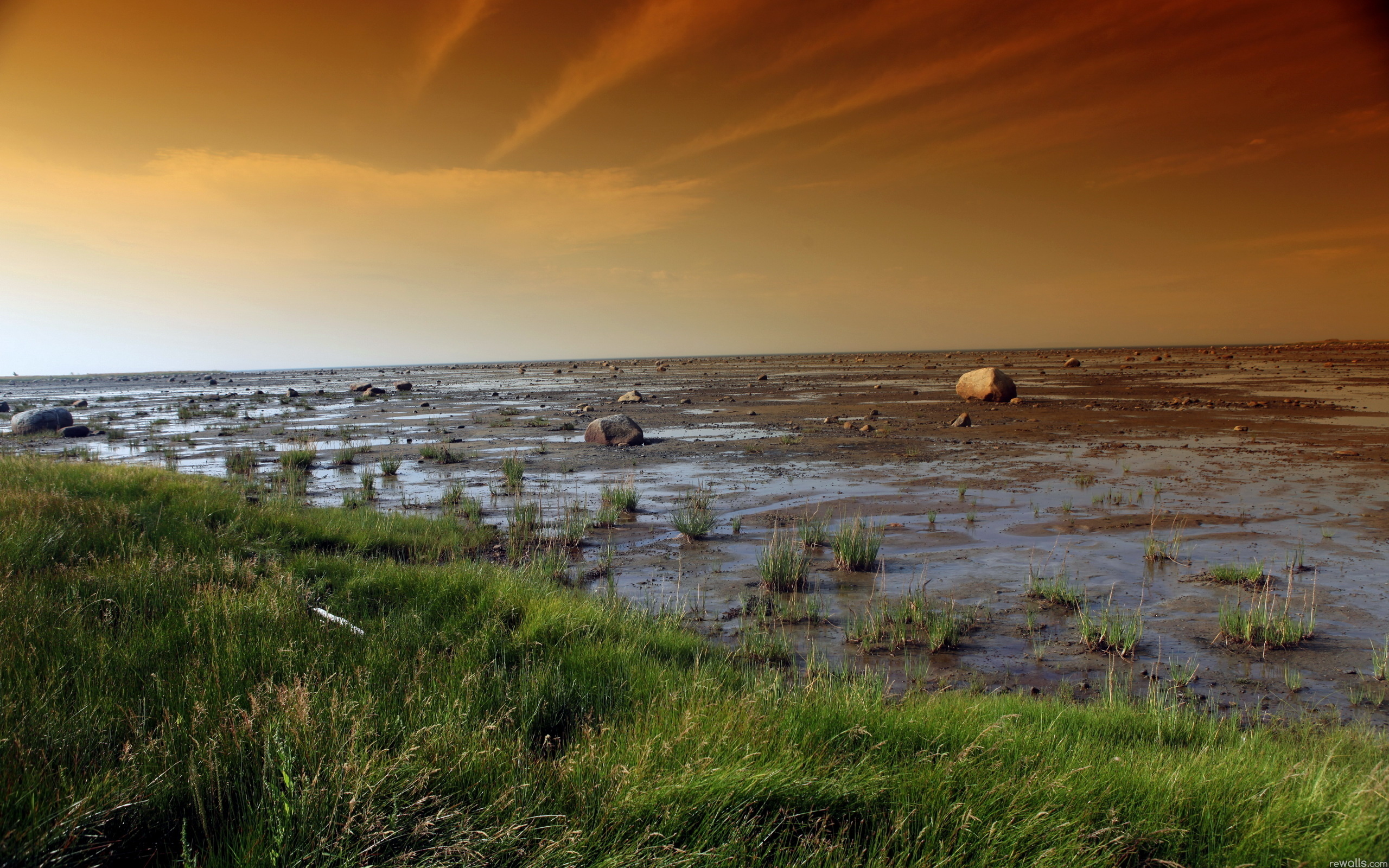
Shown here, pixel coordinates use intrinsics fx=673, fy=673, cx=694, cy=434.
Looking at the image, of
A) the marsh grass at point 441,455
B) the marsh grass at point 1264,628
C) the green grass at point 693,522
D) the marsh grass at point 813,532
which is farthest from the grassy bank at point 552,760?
the marsh grass at point 441,455

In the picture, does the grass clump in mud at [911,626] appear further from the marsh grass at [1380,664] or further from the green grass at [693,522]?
the green grass at [693,522]

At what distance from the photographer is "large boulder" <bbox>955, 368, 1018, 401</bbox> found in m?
28.8

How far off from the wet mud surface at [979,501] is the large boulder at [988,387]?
5.43ft

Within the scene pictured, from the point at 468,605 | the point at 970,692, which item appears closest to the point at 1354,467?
the point at 970,692

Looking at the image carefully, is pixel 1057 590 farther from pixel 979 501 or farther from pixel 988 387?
pixel 988 387

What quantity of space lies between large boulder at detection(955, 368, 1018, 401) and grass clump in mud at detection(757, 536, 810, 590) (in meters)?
24.3

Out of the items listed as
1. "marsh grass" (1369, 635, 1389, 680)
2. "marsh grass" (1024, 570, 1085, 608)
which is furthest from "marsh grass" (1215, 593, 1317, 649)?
"marsh grass" (1024, 570, 1085, 608)

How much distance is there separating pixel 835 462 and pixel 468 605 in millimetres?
11693

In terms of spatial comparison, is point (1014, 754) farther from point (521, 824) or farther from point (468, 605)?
point (468, 605)

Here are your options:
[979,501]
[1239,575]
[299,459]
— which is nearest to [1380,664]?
[1239,575]

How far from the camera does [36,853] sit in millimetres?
1996

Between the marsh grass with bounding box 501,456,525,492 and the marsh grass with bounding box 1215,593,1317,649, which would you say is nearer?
the marsh grass with bounding box 1215,593,1317,649

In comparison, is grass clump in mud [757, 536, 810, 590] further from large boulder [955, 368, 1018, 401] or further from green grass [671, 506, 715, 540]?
large boulder [955, 368, 1018, 401]

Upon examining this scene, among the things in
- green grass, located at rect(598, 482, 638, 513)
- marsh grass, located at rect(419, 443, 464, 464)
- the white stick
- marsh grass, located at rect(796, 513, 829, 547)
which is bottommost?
marsh grass, located at rect(796, 513, 829, 547)
